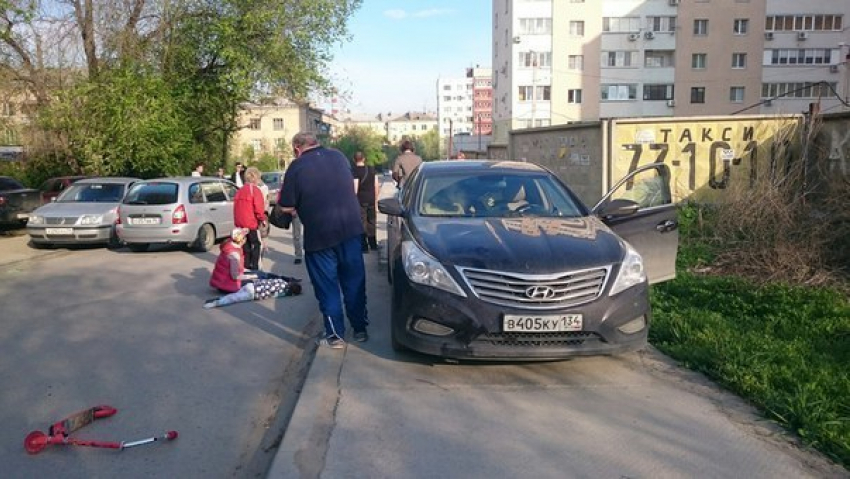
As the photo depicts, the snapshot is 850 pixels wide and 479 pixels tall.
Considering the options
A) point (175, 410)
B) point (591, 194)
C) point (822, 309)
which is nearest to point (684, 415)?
point (822, 309)

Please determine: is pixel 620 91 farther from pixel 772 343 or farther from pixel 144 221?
pixel 772 343

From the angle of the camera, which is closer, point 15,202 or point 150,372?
point 150,372

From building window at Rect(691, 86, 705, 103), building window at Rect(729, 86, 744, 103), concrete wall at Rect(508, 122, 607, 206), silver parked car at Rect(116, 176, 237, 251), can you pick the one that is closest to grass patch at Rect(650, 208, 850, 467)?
concrete wall at Rect(508, 122, 607, 206)

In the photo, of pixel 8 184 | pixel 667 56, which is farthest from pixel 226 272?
pixel 667 56

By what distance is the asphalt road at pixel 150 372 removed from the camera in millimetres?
3879

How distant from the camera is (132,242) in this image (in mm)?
12836

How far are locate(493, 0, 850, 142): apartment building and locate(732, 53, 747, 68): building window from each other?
0.28 ft

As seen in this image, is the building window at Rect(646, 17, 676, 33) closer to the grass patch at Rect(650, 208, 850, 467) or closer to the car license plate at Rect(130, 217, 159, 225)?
the car license plate at Rect(130, 217, 159, 225)

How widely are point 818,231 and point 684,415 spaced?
4.37m

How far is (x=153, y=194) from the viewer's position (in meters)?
12.9

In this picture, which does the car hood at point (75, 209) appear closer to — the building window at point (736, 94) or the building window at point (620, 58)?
the building window at point (620, 58)

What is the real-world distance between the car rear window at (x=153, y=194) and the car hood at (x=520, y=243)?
28.0ft

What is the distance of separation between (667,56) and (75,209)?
54249 millimetres

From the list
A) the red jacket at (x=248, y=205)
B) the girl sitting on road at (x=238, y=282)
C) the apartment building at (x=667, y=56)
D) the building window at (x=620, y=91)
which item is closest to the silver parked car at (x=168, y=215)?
the red jacket at (x=248, y=205)
